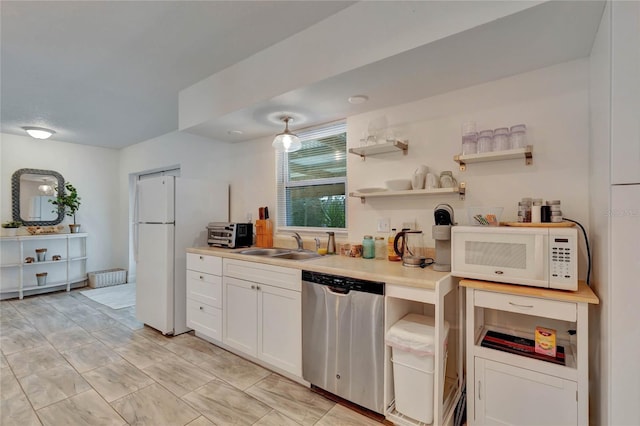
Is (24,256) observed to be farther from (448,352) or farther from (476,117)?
(476,117)

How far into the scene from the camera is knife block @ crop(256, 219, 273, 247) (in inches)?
130

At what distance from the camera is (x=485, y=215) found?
194cm

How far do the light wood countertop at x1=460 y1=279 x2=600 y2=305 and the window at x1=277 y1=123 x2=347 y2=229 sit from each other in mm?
1418

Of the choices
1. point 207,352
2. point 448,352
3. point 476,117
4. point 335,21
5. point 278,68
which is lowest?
point 207,352

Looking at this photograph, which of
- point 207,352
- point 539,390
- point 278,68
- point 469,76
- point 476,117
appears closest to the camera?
point 539,390

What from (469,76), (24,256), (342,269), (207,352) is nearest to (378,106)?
(469,76)

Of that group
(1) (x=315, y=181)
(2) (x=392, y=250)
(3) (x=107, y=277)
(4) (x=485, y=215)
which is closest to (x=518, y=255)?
(4) (x=485, y=215)

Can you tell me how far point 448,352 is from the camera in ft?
7.12

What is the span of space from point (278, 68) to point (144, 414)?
254 cm

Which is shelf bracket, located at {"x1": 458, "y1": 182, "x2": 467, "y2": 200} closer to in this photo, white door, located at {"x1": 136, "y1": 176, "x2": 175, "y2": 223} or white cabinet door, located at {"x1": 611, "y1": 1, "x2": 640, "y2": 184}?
white cabinet door, located at {"x1": 611, "y1": 1, "x2": 640, "y2": 184}

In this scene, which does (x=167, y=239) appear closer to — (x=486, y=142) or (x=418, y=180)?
(x=418, y=180)

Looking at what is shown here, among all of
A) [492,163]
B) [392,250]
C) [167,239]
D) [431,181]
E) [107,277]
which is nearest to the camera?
[492,163]

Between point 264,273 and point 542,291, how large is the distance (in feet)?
5.93

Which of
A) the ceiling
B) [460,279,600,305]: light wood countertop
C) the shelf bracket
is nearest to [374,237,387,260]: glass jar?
the shelf bracket
